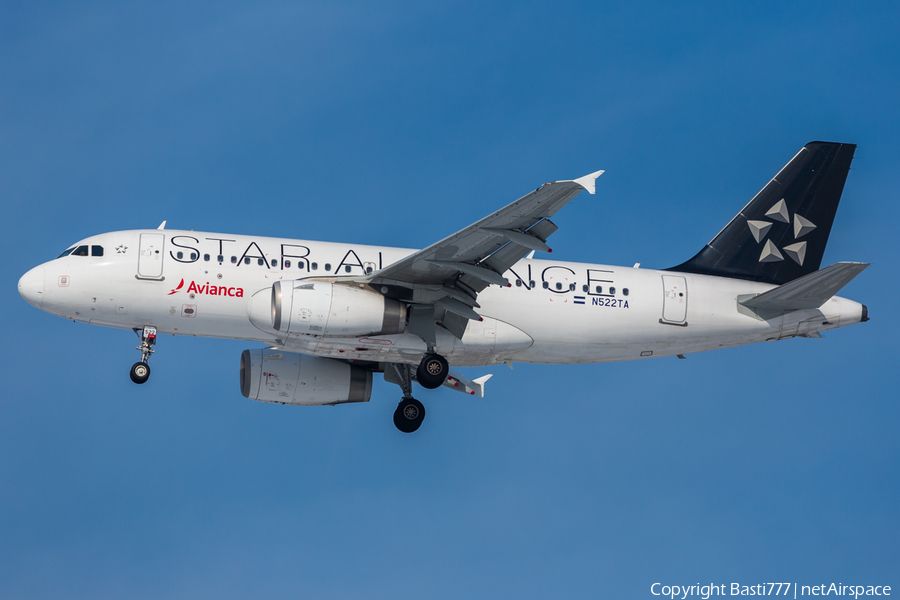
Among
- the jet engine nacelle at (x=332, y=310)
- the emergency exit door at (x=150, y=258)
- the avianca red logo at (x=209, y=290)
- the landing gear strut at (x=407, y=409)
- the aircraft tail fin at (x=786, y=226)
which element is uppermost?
the aircraft tail fin at (x=786, y=226)

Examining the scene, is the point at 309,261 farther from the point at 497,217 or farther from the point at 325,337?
the point at 497,217

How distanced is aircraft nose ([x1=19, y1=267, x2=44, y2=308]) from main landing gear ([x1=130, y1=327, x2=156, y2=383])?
3.08 m

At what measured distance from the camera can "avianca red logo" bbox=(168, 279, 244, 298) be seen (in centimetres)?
2886

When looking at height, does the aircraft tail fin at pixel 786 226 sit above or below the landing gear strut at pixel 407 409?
above

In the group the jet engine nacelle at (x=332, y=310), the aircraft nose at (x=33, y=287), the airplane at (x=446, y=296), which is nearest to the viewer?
the jet engine nacelle at (x=332, y=310)

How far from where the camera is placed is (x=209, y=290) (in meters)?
28.9

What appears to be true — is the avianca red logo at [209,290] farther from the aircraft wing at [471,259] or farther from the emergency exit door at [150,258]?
the aircraft wing at [471,259]

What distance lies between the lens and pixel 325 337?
2853 centimetres

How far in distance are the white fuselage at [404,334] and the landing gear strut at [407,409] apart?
3238 millimetres

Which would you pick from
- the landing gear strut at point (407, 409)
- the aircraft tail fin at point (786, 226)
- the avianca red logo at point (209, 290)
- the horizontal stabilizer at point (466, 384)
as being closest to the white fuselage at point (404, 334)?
the avianca red logo at point (209, 290)

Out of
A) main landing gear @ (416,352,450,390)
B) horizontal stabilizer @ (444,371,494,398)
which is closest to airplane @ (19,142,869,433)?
main landing gear @ (416,352,450,390)

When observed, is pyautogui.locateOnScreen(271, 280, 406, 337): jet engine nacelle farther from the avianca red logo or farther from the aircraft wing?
the avianca red logo

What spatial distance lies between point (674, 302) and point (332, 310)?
11.2 m

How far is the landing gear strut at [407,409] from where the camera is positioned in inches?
1326
